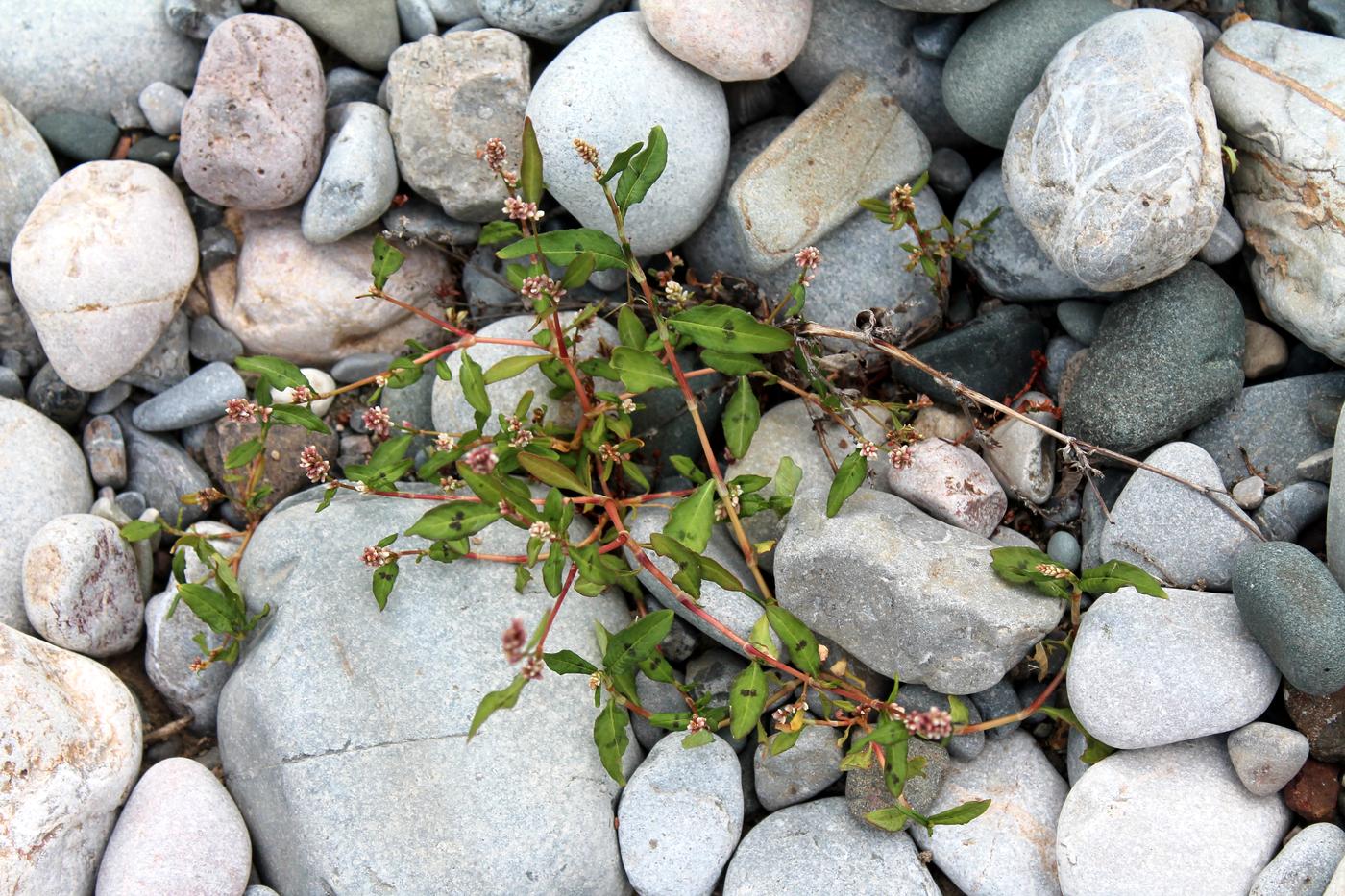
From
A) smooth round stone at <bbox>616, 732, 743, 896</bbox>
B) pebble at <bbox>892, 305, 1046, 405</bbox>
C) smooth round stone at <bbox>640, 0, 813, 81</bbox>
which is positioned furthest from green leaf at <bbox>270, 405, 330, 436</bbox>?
pebble at <bbox>892, 305, 1046, 405</bbox>

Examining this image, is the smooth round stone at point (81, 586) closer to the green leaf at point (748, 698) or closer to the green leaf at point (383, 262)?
the green leaf at point (383, 262)

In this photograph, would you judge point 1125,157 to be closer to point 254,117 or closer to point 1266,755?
point 1266,755

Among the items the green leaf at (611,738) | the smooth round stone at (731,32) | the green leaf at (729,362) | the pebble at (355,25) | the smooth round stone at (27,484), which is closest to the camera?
the green leaf at (611,738)

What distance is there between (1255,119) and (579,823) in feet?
9.75

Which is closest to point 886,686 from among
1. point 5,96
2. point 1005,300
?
point 1005,300

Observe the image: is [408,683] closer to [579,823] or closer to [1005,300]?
[579,823]

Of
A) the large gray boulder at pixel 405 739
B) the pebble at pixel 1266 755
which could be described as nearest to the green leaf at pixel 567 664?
the large gray boulder at pixel 405 739

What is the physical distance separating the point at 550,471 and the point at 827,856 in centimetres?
140

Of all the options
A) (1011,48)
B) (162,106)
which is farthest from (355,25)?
(1011,48)

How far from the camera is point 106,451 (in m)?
3.98

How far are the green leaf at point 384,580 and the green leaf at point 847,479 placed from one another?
133cm

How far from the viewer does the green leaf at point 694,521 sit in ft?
10.1

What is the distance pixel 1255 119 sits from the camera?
11.1 feet

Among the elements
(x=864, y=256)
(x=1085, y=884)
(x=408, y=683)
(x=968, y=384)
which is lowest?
(x=1085, y=884)
